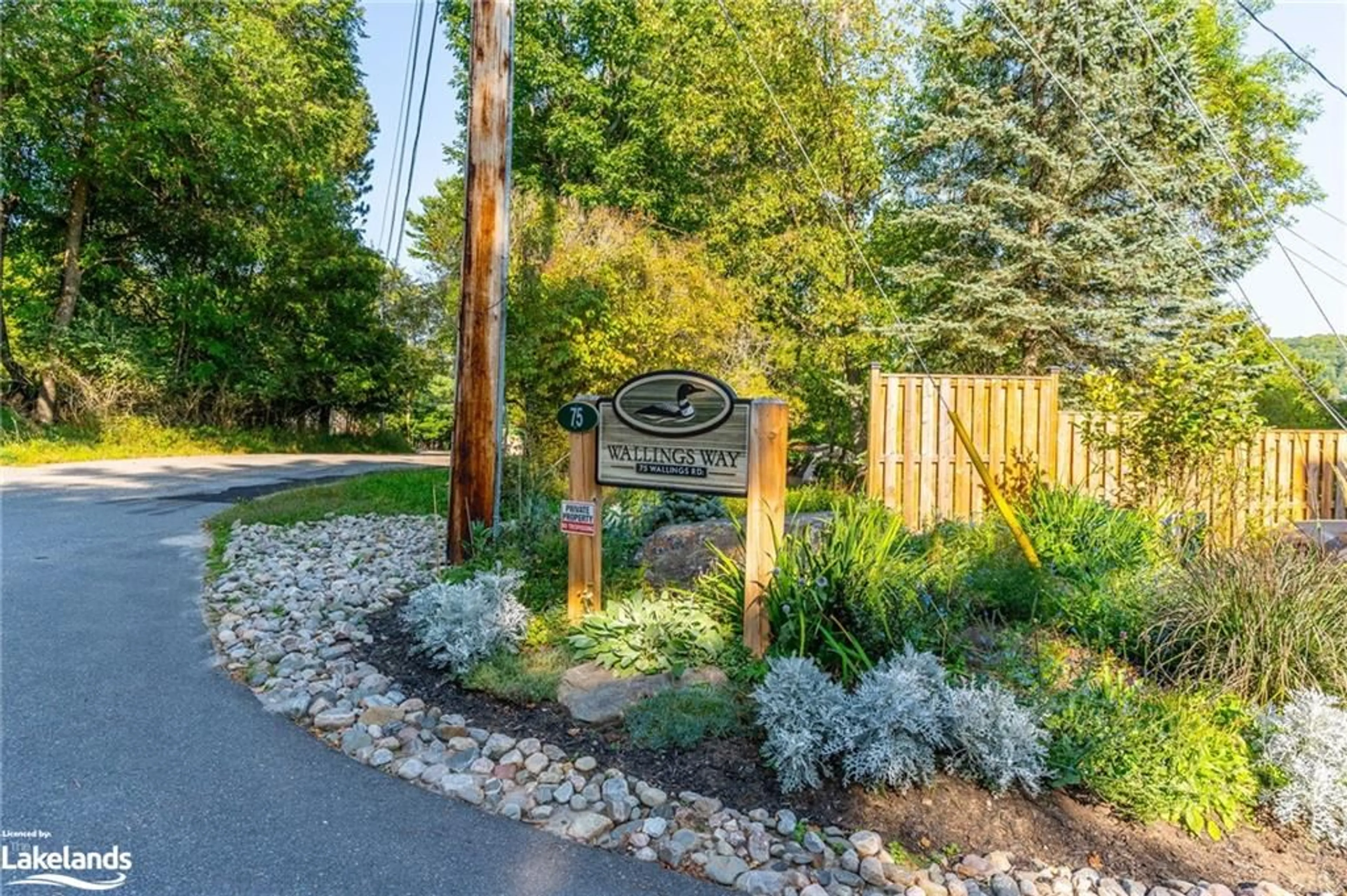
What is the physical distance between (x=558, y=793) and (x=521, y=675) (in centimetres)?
84

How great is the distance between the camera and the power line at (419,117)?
23.2ft

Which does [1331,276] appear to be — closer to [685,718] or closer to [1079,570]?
[1079,570]

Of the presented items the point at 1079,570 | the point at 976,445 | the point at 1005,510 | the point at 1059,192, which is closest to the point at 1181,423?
the point at 1079,570

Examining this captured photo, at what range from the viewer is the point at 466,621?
342 cm

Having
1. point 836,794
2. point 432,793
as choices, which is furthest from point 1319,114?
point 432,793

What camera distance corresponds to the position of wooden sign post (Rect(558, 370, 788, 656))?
10.8 feet

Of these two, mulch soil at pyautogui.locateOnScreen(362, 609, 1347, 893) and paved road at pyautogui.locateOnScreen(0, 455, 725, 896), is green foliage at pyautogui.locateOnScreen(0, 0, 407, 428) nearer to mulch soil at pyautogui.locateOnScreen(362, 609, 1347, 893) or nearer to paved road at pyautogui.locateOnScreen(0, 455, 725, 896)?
paved road at pyautogui.locateOnScreen(0, 455, 725, 896)

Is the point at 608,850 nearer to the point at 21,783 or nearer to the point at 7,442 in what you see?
the point at 21,783

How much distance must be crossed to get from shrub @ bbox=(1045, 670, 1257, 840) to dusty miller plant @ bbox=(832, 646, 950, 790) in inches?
17.7

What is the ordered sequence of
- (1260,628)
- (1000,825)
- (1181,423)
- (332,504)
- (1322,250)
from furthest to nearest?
(332,504)
(1322,250)
(1181,423)
(1260,628)
(1000,825)

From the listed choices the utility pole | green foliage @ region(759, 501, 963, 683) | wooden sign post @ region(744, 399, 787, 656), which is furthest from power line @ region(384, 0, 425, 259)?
green foliage @ region(759, 501, 963, 683)

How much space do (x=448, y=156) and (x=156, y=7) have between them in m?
7.84

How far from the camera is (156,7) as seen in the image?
39.8 feet

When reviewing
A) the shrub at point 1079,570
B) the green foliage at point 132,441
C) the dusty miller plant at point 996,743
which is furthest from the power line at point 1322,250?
the green foliage at point 132,441
